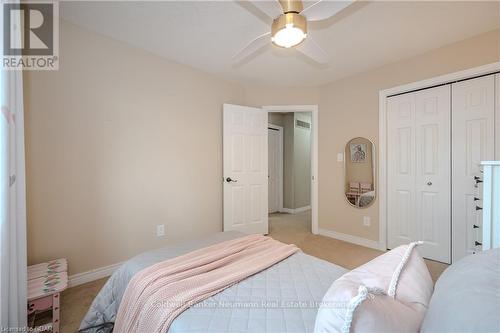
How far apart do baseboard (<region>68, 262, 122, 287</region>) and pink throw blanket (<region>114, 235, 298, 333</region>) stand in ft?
4.41

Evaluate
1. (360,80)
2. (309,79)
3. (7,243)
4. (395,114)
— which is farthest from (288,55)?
(7,243)

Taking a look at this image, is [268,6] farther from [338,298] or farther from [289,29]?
[338,298]

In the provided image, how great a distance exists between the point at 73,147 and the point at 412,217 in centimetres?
374

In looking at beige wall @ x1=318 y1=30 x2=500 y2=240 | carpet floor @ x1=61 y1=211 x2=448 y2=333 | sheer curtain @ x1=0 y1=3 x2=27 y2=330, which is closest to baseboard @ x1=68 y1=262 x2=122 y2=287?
carpet floor @ x1=61 y1=211 x2=448 y2=333

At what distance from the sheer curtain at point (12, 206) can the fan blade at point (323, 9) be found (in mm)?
1660

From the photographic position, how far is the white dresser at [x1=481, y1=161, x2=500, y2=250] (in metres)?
1.29

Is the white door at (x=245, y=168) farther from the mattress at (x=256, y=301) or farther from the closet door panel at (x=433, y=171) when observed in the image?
the closet door panel at (x=433, y=171)

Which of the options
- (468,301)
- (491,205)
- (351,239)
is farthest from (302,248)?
(468,301)

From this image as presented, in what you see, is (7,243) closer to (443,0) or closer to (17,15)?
(17,15)

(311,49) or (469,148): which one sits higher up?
(311,49)

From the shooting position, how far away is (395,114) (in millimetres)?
2854

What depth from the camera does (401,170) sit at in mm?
2824

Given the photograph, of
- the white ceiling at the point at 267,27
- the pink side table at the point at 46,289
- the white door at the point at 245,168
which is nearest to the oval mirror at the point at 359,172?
the white ceiling at the point at 267,27

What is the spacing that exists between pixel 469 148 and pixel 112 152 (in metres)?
3.66
